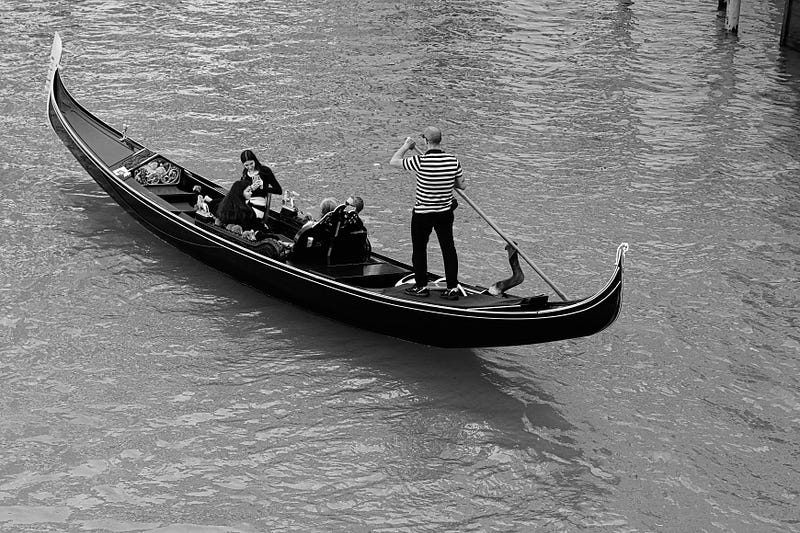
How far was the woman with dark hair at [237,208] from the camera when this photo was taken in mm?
8805

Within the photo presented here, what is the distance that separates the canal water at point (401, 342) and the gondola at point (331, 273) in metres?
0.26

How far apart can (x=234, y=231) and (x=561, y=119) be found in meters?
5.67

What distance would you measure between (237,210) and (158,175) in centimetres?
144

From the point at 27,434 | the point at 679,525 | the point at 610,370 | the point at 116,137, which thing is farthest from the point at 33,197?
the point at 679,525

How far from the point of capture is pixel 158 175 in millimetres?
9906

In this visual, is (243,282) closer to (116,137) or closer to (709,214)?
(116,137)

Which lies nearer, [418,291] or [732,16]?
[418,291]

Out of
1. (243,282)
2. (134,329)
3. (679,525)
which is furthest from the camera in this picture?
(243,282)

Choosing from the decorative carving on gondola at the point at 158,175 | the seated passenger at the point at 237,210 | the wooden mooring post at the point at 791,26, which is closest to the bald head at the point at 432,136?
the seated passenger at the point at 237,210

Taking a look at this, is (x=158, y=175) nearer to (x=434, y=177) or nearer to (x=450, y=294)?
(x=434, y=177)

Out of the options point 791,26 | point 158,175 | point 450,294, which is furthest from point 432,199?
point 791,26

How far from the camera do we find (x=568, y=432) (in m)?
7.05

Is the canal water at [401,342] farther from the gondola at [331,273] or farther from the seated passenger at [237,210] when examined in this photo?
the seated passenger at [237,210]

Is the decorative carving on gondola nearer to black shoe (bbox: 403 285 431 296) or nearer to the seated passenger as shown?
the seated passenger
